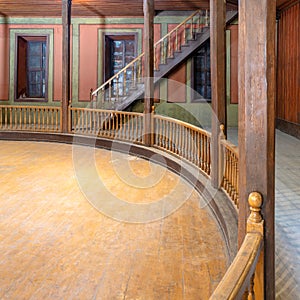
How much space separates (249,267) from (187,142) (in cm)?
488

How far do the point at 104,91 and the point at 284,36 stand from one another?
5.14 m

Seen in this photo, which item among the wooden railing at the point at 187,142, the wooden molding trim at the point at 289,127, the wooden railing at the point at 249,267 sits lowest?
the wooden railing at the point at 249,267

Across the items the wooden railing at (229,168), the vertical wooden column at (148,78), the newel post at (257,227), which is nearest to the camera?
the newel post at (257,227)

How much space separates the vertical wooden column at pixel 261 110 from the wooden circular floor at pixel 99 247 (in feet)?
2.89

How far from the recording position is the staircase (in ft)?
36.3

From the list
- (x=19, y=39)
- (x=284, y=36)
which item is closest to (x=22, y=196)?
(x=284, y=36)

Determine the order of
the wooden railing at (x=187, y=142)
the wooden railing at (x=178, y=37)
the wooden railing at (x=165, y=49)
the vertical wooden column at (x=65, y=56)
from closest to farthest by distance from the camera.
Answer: the wooden railing at (x=187, y=142) < the vertical wooden column at (x=65, y=56) < the wooden railing at (x=165, y=49) < the wooden railing at (x=178, y=37)

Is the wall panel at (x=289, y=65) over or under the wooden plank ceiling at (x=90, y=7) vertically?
under

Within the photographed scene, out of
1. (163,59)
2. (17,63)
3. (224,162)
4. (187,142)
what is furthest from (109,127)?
(224,162)

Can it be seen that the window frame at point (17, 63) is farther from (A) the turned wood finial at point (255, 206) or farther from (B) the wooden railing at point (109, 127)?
(A) the turned wood finial at point (255, 206)

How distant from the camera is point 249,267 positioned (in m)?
1.65

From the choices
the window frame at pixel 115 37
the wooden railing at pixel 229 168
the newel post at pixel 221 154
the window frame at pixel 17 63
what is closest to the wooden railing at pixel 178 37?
the window frame at pixel 115 37

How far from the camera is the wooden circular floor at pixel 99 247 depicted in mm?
2814

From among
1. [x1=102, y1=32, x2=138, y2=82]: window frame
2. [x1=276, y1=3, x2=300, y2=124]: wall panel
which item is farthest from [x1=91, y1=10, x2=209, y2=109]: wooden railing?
[x1=276, y1=3, x2=300, y2=124]: wall panel
